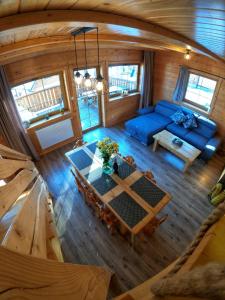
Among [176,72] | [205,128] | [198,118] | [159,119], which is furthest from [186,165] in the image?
[176,72]

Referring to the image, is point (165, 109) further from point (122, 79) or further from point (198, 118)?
point (122, 79)

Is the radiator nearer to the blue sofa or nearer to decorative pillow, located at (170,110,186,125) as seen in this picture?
the blue sofa

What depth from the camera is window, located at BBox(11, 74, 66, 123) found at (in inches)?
172

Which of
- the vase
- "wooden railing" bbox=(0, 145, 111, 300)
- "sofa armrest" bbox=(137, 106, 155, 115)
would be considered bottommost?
"sofa armrest" bbox=(137, 106, 155, 115)

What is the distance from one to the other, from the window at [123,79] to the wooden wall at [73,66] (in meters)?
0.23

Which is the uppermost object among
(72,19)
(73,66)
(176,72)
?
(72,19)

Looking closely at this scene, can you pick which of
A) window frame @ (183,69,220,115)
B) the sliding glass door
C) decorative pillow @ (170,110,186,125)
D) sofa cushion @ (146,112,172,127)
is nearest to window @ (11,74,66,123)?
the sliding glass door

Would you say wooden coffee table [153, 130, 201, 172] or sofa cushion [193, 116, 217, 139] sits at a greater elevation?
sofa cushion [193, 116, 217, 139]

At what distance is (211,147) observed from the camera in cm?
467

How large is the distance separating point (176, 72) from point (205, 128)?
6.77 ft

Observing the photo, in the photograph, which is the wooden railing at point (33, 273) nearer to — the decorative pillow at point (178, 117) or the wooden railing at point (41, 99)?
the wooden railing at point (41, 99)

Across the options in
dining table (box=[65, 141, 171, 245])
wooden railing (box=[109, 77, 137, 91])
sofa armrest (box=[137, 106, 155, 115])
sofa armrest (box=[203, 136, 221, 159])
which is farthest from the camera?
sofa armrest (box=[137, 106, 155, 115])

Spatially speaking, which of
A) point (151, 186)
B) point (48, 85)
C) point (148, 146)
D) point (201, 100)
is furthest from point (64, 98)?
point (201, 100)

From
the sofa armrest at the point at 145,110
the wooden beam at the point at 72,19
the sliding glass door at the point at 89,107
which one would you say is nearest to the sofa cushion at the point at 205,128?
the sofa armrest at the point at 145,110
